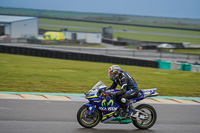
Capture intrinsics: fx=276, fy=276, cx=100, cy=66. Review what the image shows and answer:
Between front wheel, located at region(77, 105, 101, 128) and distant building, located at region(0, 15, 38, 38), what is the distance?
50727 millimetres

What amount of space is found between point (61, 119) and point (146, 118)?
2.33 meters

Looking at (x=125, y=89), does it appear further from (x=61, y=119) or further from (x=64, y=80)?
(x=64, y=80)

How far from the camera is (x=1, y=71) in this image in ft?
49.2

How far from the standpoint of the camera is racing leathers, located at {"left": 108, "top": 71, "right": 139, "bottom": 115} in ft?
22.2

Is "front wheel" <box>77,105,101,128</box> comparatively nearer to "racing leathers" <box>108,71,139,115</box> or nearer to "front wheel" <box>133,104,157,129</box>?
"racing leathers" <box>108,71,139,115</box>

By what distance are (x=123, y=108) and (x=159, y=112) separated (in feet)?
8.04

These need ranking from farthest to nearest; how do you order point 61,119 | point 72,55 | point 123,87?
point 72,55 < point 61,119 < point 123,87

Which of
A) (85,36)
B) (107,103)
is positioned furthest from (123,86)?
(85,36)

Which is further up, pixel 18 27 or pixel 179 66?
pixel 18 27

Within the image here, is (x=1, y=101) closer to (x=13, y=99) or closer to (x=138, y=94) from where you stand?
(x=13, y=99)

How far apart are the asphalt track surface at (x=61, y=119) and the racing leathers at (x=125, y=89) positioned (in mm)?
752

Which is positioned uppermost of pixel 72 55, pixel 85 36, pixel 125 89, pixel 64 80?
pixel 85 36

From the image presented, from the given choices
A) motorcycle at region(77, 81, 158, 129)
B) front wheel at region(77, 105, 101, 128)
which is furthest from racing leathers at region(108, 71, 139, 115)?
front wheel at region(77, 105, 101, 128)

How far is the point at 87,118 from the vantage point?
22.4ft
